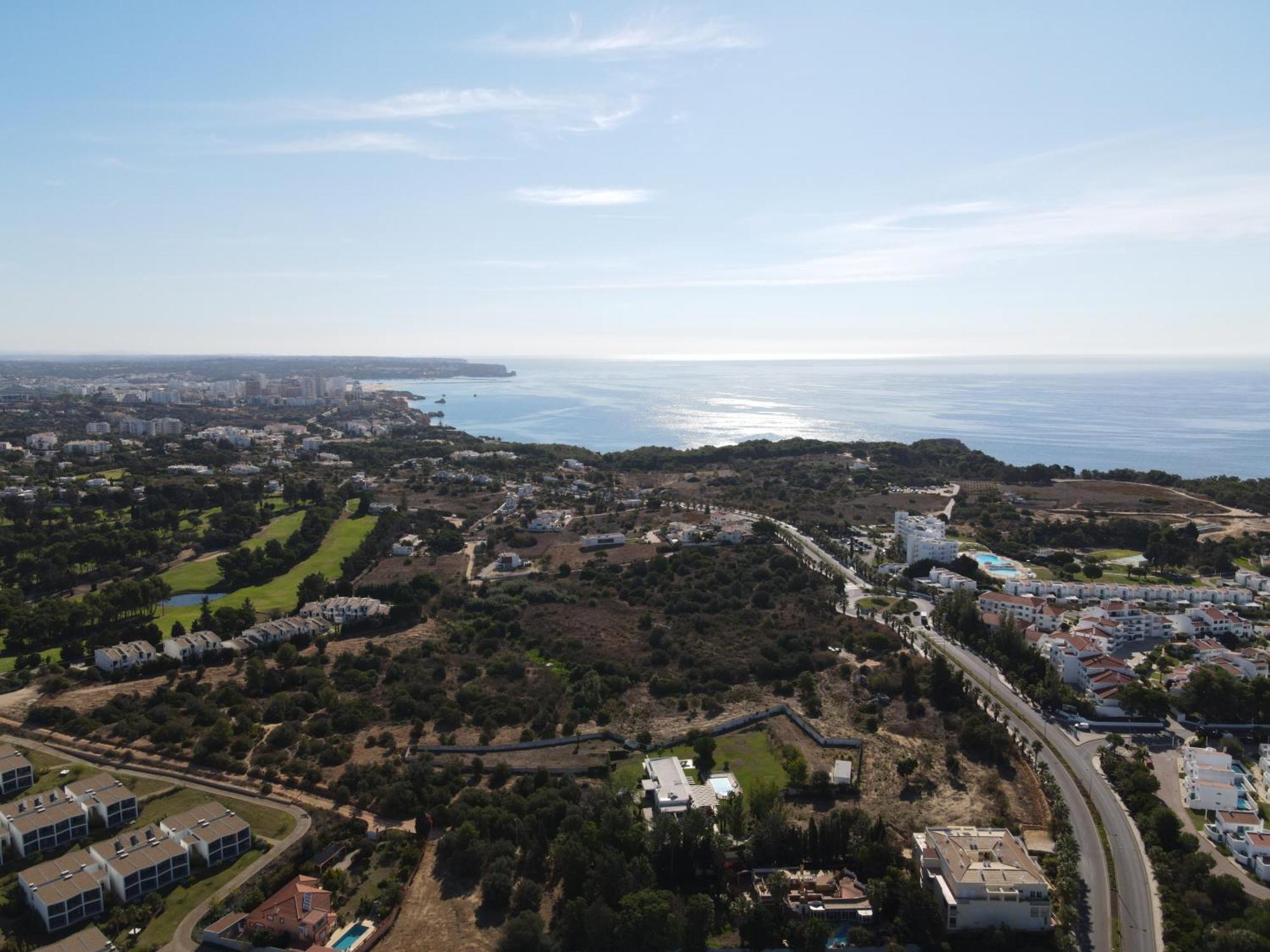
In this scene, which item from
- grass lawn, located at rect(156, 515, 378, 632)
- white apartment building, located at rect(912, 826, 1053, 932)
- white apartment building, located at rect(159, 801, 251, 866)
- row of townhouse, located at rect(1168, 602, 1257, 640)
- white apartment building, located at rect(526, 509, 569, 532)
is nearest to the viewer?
white apartment building, located at rect(912, 826, 1053, 932)

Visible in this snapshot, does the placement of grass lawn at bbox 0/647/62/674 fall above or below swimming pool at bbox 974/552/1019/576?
below

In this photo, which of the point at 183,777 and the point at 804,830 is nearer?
the point at 804,830

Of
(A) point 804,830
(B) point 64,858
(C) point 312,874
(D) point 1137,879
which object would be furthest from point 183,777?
(D) point 1137,879

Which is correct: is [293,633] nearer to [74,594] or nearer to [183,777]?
[183,777]

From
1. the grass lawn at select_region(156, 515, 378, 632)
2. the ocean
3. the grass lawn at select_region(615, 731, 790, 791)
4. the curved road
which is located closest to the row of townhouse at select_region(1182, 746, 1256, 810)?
the curved road

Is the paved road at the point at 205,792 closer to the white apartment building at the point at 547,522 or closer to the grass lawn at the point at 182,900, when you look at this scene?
the grass lawn at the point at 182,900

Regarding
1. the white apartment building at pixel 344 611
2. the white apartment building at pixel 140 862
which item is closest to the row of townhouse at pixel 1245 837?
the white apartment building at pixel 140 862

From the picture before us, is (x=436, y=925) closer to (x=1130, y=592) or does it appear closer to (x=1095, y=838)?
(x=1095, y=838)

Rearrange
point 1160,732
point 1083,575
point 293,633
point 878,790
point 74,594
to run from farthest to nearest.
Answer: point 1083,575 < point 74,594 < point 293,633 < point 1160,732 < point 878,790

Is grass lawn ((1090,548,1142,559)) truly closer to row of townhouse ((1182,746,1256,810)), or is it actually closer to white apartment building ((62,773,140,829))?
row of townhouse ((1182,746,1256,810))
